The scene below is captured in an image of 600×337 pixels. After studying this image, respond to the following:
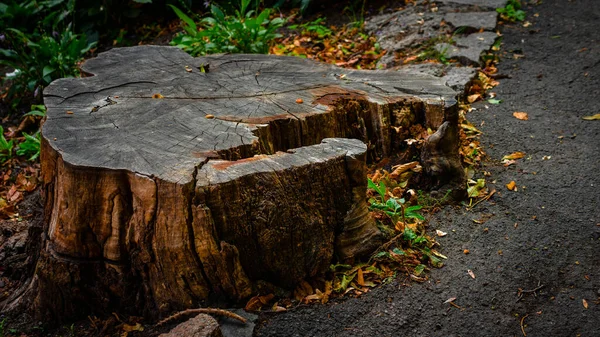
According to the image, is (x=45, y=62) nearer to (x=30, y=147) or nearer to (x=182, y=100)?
(x=30, y=147)

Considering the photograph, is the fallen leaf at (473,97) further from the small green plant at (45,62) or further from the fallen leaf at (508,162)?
the small green plant at (45,62)

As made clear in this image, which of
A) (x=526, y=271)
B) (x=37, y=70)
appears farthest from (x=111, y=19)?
(x=526, y=271)

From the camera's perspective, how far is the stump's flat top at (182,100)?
2.63 m

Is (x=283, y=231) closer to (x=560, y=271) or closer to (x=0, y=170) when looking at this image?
(x=560, y=271)

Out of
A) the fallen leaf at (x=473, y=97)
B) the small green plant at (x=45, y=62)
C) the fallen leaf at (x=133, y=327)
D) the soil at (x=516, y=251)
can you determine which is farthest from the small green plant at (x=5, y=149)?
the fallen leaf at (x=473, y=97)

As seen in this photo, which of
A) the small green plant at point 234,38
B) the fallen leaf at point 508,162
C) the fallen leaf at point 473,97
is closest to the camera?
the fallen leaf at point 508,162

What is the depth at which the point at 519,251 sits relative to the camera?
297 cm

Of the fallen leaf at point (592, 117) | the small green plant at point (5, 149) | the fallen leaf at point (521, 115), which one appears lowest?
the fallen leaf at point (592, 117)

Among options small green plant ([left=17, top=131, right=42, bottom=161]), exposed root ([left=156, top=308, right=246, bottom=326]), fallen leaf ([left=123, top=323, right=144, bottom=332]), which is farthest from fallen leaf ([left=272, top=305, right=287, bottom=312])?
small green plant ([left=17, top=131, right=42, bottom=161])

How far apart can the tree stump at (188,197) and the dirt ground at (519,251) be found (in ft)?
1.00

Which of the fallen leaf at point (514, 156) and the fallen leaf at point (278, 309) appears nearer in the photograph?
the fallen leaf at point (278, 309)

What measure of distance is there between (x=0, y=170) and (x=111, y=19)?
2.70m

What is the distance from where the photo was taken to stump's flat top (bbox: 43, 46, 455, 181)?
2.63m

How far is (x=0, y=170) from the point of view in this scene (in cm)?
467
